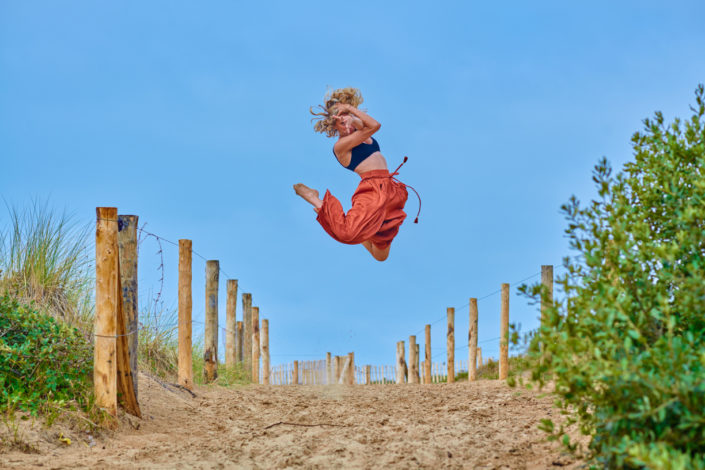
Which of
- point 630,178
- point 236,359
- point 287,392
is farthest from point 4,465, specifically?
point 236,359

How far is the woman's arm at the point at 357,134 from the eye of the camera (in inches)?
329

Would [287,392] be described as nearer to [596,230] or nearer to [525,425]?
[525,425]

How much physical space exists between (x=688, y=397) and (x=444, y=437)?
335 cm

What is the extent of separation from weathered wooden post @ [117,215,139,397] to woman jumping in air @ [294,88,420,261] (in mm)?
2040

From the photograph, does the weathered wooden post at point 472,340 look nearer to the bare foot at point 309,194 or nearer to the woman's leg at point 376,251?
the woman's leg at point 376,251

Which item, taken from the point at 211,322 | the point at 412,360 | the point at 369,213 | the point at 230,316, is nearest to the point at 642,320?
the point at 369,213

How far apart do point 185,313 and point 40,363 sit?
3077 mm

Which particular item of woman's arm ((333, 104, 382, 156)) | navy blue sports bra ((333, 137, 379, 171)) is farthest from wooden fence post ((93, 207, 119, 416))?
navy blue sports bra ((333, 137, 379, 171))

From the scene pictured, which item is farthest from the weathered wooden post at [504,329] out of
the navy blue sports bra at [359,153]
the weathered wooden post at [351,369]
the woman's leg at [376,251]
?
the weathered wooden post at [351,369]

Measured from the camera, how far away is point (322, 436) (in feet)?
21.5

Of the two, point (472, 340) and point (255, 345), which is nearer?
point (472, 340)

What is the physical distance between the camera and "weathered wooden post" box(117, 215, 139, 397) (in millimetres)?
7230

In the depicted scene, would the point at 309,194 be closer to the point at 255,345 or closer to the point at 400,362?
the point at 255,345

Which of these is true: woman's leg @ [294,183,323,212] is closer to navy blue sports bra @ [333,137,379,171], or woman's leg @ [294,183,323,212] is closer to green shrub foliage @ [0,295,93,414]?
navy blue sports bra @ [333,137,379,171]
